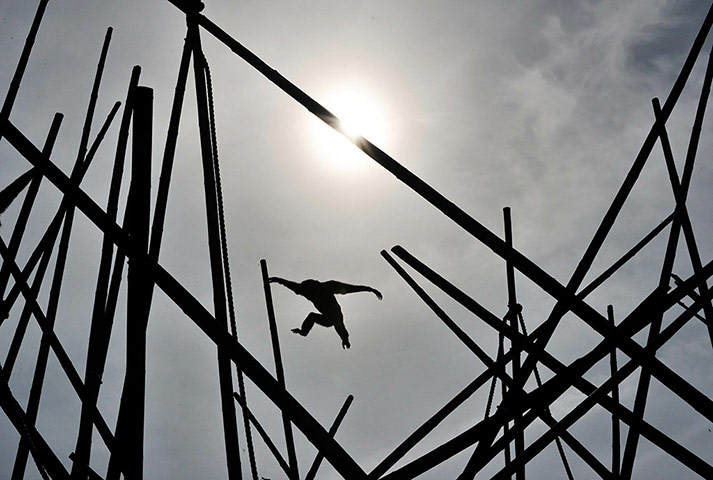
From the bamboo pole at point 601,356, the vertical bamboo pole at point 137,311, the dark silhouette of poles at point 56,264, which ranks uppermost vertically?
the dark silhouette of poles at point 56,264

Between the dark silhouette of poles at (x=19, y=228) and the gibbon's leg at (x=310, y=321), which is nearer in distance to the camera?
the dark silhouette of poles at (x=19, y=228)

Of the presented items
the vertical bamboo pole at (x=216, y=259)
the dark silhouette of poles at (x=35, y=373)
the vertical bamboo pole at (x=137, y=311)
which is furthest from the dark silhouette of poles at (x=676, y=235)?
the dark silhouette of poles at (x=35, y=373)

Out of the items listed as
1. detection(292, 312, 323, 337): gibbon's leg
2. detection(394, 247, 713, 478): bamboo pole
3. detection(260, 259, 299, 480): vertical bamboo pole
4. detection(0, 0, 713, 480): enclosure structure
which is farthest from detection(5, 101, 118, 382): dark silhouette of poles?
detection(292, 312, 323, 337): gibbon's leg

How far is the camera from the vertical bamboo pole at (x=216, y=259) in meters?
4.02

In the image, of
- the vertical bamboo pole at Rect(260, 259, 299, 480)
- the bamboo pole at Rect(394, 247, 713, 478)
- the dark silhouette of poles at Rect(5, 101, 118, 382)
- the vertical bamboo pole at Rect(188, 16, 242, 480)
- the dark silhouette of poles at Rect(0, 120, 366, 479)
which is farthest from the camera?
the vertical bamboo pole at Rect(260, 259, 299, 480)

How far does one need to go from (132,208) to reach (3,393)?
1557 millimetres

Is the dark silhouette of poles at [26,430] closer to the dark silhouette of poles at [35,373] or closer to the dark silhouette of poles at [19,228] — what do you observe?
the dark silhouette of poles at [35,373]

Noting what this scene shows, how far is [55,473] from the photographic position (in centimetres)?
443

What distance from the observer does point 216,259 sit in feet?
15.1

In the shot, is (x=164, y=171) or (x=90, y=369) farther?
(x=164, y=171)

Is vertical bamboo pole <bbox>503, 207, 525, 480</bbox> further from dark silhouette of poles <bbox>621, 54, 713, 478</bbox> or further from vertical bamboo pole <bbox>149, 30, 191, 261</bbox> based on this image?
vertical bamboo pole <bbox>149, 30, 191, 261</bbox>

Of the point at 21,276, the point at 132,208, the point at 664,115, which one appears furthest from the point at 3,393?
the point at 664,115

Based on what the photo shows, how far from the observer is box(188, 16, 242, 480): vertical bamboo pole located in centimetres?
402

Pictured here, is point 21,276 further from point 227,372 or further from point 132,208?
point 227,372
